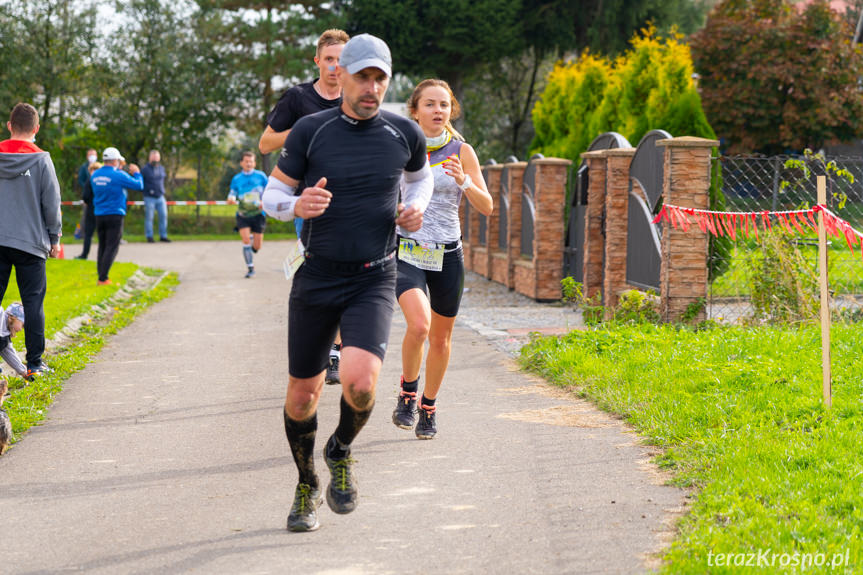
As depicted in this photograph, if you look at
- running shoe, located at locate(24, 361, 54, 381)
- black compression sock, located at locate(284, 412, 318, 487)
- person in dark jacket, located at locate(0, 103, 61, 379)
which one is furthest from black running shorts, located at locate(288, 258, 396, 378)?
running shoe, located at locate(24, 361, 54, 381)

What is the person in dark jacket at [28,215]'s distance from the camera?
793 centimetres

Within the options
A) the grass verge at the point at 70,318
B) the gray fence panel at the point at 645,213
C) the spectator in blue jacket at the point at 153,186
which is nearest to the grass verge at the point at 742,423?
the gray fence panel at the point at 645,213

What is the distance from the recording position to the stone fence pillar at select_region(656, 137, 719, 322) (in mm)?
9734

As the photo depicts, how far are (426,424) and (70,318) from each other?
641 cm

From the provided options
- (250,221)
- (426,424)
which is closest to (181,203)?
(250,221)

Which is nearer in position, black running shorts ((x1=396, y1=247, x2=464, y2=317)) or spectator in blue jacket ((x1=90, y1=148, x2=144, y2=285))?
black running shorts ((x1=396, y1=247, x2=464, y2=317))

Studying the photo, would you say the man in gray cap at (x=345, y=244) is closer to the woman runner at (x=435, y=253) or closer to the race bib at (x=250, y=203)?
the woman runner at (x=435, y=253)

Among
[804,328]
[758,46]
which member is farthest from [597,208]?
[758,46]

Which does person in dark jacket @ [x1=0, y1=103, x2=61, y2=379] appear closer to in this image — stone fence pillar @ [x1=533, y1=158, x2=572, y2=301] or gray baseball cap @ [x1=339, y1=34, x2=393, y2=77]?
gray baseball cap @ [x1=339, y1=34, x2=393, y2=77]

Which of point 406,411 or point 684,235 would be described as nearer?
point 406,411

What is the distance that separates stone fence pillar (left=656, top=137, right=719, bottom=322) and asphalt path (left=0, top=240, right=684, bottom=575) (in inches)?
83.7

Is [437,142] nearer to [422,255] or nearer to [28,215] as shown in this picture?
[422,255]

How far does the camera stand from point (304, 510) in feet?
15.1

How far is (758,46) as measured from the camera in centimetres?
3288
